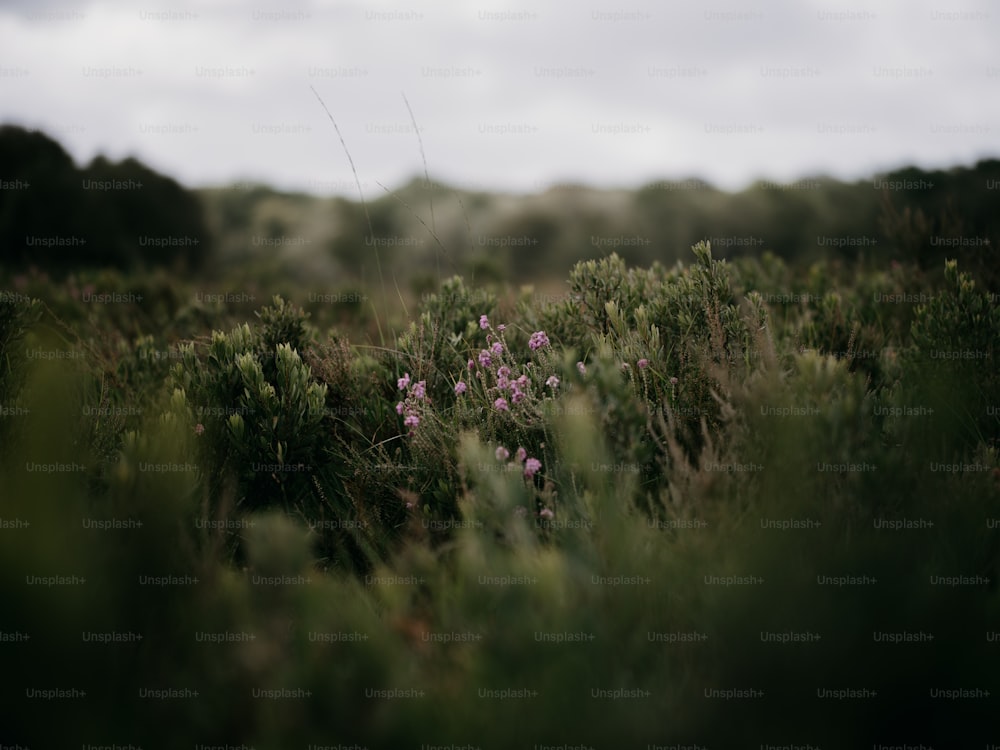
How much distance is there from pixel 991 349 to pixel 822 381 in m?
1.96

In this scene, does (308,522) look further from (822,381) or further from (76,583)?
(822,381)

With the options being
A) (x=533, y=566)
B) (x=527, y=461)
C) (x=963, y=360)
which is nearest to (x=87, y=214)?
(x=527, y=461)

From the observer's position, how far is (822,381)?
8.61 feet

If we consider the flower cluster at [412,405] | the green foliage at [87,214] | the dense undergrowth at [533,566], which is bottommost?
the dense undergrowth at [533,566]

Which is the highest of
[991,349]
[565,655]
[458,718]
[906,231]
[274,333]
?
[906,231]

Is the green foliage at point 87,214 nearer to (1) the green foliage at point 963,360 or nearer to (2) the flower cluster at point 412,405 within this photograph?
(2) the flower cluster at point 412,405

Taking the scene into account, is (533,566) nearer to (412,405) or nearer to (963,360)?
(412,405)

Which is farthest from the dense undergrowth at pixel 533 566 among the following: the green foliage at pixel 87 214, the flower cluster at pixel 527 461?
the green foliage at pixel 87 214

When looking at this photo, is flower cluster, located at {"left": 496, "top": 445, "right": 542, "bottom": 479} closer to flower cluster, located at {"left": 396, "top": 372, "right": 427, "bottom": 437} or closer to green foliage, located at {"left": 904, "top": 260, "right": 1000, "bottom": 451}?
flower cluster, located at {"left": 396, "top": 372, "right": 427, "bottom": 437}

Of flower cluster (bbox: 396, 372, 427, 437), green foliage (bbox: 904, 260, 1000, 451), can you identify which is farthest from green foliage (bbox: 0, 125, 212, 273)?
green foliage (bbox: 904, 260, 1000, 451)

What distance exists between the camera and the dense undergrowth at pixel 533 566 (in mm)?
1787

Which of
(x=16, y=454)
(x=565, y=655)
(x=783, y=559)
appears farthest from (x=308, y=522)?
(x=783, y=559)

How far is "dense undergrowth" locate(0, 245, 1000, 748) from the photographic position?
5.86 feet

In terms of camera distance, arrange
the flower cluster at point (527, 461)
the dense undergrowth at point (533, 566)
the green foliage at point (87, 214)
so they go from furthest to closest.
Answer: the green foliage at point (87, 214)
the flower cluster at point (527, 461)
the dense undergrowth at point (533, 566)
